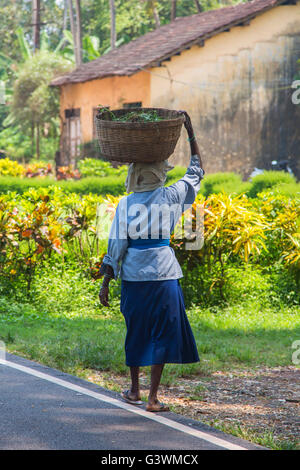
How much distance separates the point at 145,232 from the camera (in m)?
5.60

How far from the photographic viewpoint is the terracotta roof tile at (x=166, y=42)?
71.1 feet

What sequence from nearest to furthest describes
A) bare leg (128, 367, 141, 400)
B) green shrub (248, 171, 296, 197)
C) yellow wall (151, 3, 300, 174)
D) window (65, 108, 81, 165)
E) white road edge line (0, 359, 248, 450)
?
white road edge line (0, 359, 248, 450), bare leg (128, 367, 141, 400), green shrub (248, 171, 296, 197), yellow wall (151, 3, 300, 174), window (65, 108, 81, 165)

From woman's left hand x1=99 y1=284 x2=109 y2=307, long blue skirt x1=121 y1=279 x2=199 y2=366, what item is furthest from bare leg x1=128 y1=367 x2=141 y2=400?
woman's left hand x1=99 y1=284 x2=109 y2=307

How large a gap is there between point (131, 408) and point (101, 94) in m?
20.5

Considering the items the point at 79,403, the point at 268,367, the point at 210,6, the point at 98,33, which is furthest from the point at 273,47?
the point at 98,33

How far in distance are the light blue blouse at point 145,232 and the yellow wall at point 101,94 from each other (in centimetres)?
1758

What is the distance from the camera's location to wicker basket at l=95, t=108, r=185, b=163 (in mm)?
5594

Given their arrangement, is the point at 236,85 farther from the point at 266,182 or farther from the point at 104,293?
the point at 104,293

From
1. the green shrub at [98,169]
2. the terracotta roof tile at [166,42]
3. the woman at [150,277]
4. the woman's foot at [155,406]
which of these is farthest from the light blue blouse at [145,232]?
the terracotta roof tile at [166,42]

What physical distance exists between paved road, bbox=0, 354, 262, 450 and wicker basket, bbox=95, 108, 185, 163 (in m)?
1.86

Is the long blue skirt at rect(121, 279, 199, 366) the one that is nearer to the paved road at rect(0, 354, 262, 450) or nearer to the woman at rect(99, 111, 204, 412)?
the woman at rect(99, 111, 204, 412)

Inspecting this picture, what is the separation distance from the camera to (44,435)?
485 centimetres

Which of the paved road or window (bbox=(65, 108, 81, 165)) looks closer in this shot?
the paved road
